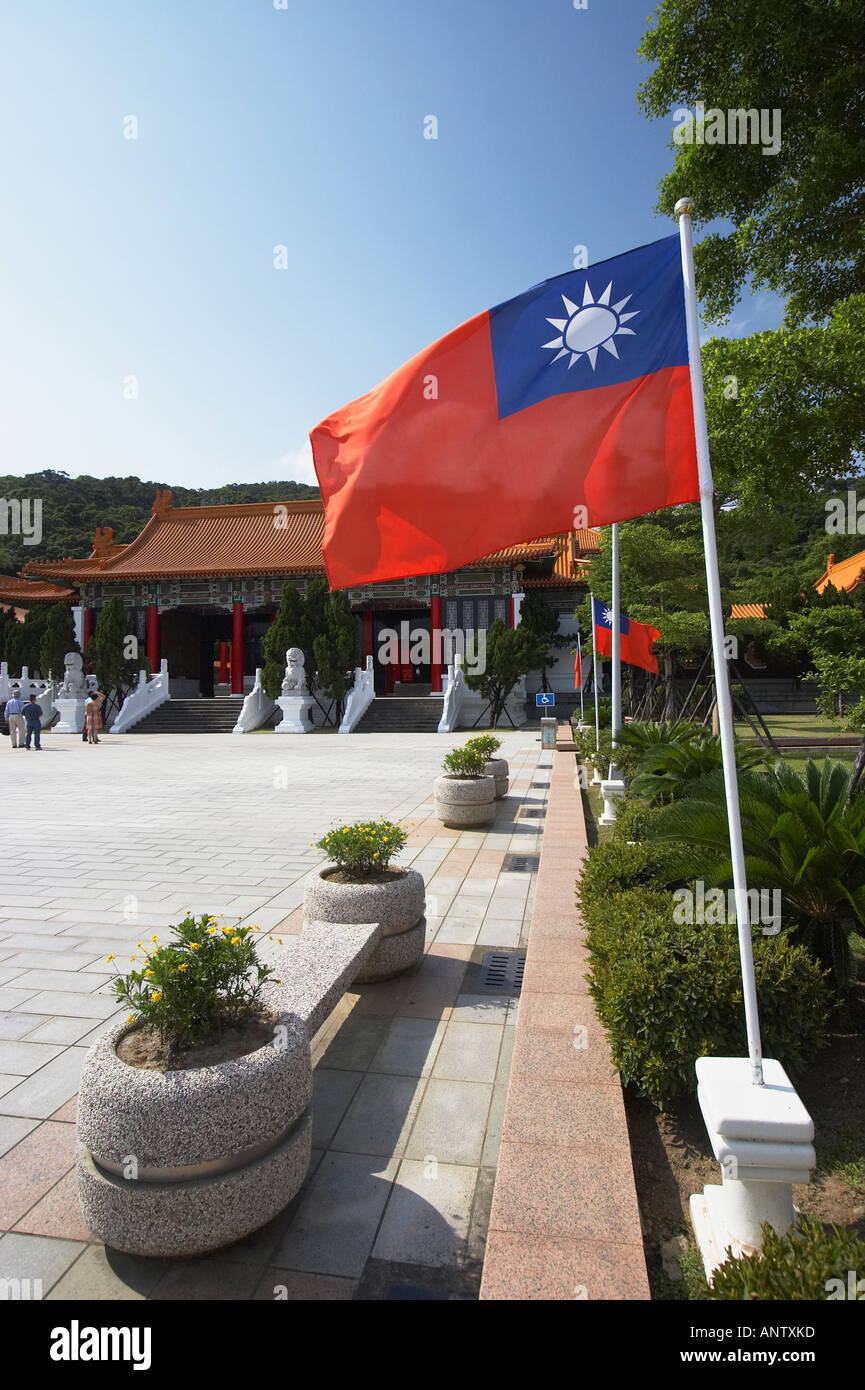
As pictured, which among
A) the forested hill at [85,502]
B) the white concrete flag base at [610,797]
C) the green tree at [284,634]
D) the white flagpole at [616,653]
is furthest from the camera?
the forested hill at [85,502]

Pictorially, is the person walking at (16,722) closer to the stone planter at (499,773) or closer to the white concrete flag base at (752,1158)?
the stone planter at (499,773)

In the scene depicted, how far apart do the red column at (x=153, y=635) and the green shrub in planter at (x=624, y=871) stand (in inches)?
1172

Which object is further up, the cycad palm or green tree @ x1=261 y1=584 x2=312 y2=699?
green tree @ x1=261 y1=584 x2=312 y2=699

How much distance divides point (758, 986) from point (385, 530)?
249 centimetres

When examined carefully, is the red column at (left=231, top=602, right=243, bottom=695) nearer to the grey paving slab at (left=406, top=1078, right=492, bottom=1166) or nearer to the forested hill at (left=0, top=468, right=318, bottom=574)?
the forested hill at (left=0, top=468, right=318, bottom=574)

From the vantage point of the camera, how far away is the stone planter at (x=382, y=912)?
4480mm

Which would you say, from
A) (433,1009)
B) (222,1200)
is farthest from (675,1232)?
(433,1009)

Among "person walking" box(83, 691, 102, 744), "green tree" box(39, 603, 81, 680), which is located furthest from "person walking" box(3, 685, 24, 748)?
"green tree" box(39, 603, 81, 680)

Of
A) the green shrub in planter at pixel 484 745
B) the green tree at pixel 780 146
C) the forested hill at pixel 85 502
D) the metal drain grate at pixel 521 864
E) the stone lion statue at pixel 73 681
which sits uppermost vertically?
the forested hill at pixel 85 502

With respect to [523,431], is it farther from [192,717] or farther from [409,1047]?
[192,717]

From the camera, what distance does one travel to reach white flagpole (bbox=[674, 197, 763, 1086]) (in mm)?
2420

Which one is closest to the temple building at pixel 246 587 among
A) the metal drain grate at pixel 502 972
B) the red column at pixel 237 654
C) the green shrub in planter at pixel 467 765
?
the red column at pixel 237 654

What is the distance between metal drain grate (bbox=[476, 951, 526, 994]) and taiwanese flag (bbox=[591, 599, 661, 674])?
7082mm

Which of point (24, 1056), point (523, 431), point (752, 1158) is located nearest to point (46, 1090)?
point (24, 1056)
